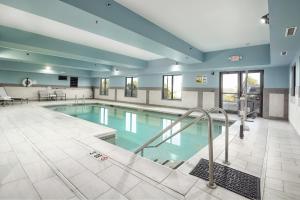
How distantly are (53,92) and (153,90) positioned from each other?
9.32m

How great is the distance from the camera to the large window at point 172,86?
10.2 m

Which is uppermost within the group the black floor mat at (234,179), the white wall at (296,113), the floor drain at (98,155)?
the white wall at (296,113)

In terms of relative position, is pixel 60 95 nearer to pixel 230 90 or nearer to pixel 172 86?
pixel 172 86

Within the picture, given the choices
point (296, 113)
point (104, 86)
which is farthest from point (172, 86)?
point (104, 86)

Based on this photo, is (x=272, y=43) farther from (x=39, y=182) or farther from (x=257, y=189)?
(x=39, y=182)

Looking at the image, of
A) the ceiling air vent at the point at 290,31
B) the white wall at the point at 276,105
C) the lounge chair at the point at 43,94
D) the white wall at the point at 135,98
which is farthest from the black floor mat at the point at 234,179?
the lounge chair at the point at 43,94

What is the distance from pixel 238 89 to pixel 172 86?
396 centimetres

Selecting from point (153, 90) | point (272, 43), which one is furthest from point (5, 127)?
point (153, 90)

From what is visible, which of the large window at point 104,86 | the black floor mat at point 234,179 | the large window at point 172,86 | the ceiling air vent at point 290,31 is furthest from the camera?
the large window at point 104,86

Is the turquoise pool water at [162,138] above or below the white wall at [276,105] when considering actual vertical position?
below

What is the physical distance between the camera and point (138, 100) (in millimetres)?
12305

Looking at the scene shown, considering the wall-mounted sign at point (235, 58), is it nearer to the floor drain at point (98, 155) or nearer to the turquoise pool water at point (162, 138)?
the turquoise pool water at point (162, 138)

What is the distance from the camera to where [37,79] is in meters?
13.3

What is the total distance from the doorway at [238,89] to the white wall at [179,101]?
1527mm
